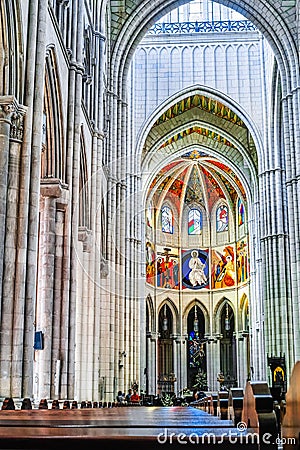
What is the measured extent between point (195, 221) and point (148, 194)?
659cm

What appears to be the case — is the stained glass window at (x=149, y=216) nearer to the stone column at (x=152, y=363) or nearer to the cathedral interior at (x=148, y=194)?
the cathedral interior at (x=148, y=194)

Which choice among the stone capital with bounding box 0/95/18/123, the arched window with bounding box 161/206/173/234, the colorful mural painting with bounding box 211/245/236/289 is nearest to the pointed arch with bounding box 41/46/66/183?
the stone capital with bounding box 0/95/18/123

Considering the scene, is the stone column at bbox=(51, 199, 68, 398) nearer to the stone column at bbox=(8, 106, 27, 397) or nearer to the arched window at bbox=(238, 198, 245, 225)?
the stone column at bbox=(8, 106, 27, 397)

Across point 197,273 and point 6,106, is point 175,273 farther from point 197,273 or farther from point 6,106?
point 6,106

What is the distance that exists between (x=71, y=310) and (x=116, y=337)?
29.8ft

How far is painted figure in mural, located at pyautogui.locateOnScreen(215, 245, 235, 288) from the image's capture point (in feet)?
138

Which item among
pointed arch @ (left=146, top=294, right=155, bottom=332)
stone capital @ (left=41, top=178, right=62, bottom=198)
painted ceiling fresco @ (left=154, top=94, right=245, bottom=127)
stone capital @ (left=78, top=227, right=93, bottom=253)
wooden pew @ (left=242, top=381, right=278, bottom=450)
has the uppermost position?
painted ceiling fresco @ (left=154, top=94, right=245, bottom=127)

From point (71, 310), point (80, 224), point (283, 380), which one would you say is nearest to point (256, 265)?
point (283, 380)

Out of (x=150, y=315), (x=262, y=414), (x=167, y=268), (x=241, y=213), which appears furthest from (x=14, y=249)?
(x=167, y=268)

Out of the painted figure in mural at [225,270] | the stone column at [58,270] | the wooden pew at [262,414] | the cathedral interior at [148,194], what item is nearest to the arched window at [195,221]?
the cathedral interior at [148,194]

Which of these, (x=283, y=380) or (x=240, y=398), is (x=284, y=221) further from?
(x=240, y=398)

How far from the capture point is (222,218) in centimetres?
4306

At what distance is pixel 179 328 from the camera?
41906 mm

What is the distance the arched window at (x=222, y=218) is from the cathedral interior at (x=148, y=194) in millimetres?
127
